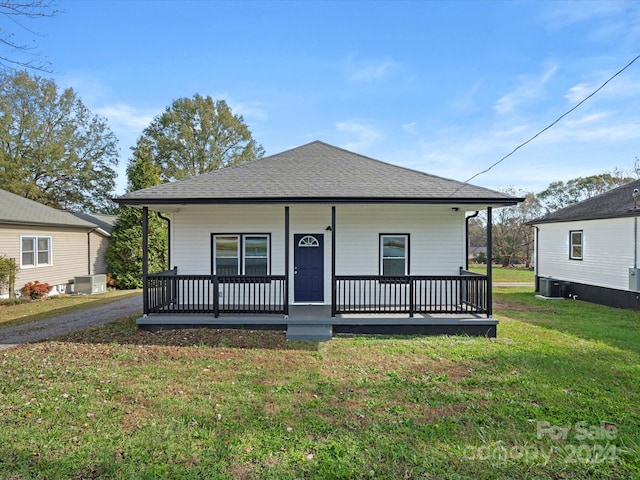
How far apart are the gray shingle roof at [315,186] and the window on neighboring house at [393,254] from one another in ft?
5.38

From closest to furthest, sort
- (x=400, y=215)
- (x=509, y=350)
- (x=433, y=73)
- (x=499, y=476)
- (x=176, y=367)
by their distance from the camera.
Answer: (x=499, y=476) < (x=176, y=367) < (x=509, y=350) < (x=400, y=215) < (x=433, y=73)

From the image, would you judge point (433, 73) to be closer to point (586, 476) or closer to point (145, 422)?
point (586, 476)

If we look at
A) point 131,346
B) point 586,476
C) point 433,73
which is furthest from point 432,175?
point 131,346

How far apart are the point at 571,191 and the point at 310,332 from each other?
3963 cm

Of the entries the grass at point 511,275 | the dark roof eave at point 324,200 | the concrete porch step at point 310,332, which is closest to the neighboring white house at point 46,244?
the dark roof eave at point 324,200

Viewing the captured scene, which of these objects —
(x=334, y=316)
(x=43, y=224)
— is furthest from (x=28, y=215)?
(x=334, y=316)

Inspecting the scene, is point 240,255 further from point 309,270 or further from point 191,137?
point 191,137

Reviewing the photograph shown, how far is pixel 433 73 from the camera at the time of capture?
11945mm

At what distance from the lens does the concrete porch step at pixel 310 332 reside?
713cm

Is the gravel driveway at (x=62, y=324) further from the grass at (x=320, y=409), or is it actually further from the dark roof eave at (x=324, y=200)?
the dark roof eave at (x=324, y=200)

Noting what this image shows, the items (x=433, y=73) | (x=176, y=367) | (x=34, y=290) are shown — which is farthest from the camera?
(x=34, y=290)

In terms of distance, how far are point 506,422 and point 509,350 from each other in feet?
10.0

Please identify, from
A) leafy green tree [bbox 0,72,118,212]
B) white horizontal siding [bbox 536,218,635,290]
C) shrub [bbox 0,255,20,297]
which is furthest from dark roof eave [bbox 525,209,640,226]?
leafy green tree [bbox 0,72,118,212]

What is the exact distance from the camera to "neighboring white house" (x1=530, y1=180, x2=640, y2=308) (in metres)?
11.0
